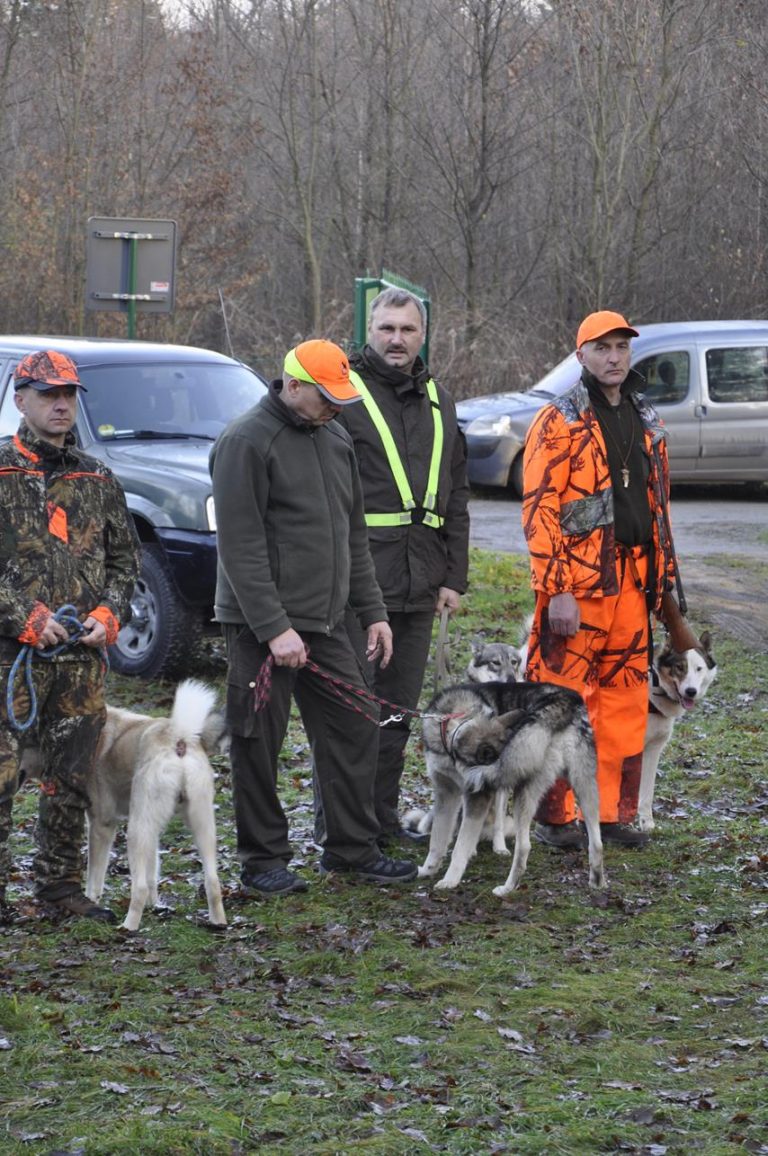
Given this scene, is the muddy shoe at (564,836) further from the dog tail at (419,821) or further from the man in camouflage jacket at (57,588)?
the man in camouflage jacket at (57,588)

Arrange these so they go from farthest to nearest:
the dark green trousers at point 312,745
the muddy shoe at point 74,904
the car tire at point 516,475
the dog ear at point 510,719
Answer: the car tire at point 516,475
the dog ear at point 510,719
the dark green trousers at point 312,745
the muddy shoe at point 74,904

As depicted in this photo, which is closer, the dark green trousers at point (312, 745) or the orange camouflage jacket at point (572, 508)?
the dark green trousers at point (312, 745)

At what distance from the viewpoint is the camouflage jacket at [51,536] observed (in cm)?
534

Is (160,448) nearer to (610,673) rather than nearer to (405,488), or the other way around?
(405,488)

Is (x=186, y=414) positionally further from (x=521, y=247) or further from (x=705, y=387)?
(x=521, y=247)

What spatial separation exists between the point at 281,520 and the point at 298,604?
325 mm

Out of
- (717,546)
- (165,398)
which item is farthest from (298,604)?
(717,546)

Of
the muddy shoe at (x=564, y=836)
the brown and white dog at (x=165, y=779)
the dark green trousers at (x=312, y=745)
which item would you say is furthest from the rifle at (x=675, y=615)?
the brown and white dog at (x=165, y=779)

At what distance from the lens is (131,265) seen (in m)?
15.4

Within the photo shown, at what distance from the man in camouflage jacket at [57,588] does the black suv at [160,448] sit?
363 cm

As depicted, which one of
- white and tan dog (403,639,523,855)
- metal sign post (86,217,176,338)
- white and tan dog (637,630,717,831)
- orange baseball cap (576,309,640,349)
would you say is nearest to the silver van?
metal sign post (86,217,176,338)

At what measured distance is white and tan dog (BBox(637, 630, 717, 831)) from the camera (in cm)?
705

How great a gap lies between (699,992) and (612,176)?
77.9ft

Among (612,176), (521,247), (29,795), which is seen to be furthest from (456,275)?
(29,795)
